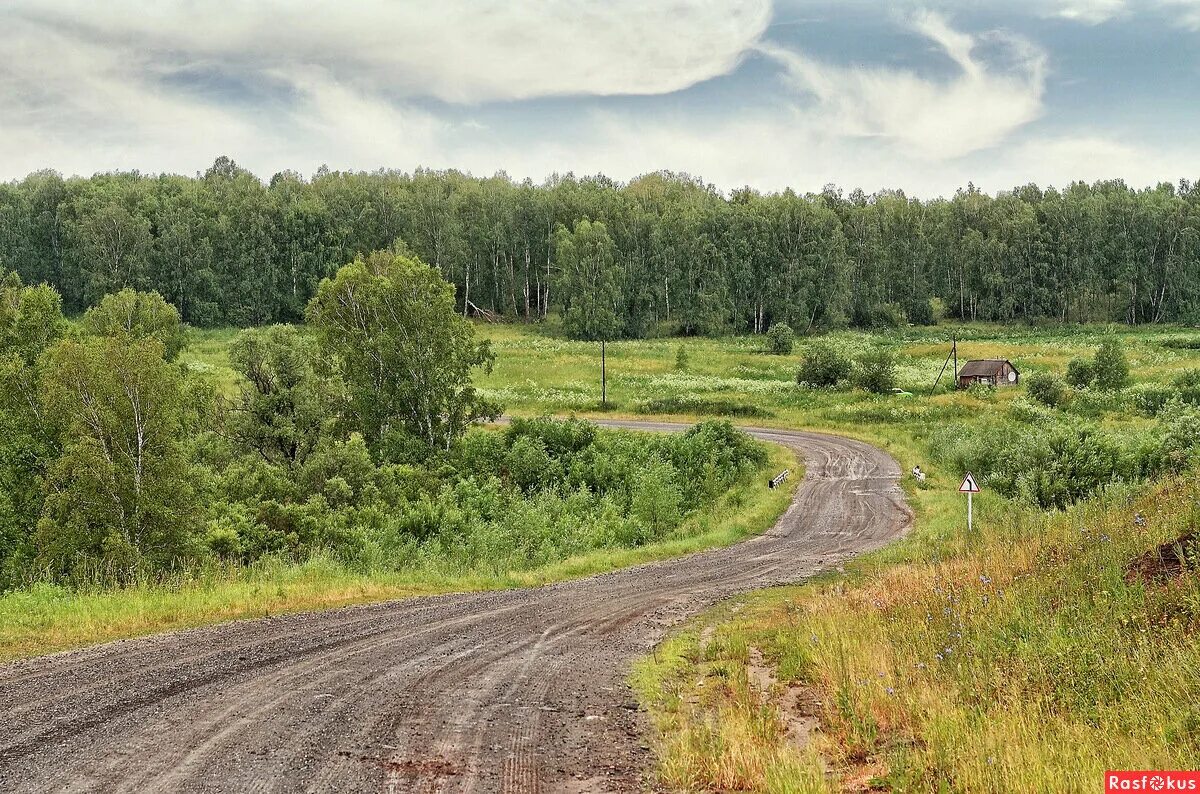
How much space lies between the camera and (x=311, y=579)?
16.9m

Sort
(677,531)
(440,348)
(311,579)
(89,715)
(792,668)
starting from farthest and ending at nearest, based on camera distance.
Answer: (440,348), (677,531), (311,579), (792,668), (89,715)

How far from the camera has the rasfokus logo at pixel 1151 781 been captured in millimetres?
5703

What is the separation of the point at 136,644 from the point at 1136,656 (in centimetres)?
1209

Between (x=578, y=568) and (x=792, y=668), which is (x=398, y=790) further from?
(x=578, y=568)

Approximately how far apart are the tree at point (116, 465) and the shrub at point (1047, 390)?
53774 millimetres

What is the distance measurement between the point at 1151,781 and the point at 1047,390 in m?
56.7

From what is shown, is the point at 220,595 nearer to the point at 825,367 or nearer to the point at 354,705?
the point at 354,705

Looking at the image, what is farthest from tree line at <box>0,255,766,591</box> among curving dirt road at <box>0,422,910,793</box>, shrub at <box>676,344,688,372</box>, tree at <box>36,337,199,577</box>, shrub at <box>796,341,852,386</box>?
shrub at <box>676,344,688,372</box>

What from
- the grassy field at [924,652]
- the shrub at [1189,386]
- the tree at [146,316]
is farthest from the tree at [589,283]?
the grassy field at [924,652]

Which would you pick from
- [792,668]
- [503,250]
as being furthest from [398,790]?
[503,250]

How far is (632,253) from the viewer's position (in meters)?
112

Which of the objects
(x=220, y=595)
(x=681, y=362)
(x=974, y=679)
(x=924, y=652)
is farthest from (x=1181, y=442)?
(x=681, y=362)

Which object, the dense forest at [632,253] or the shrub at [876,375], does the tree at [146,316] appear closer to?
the shrub at [876,375]

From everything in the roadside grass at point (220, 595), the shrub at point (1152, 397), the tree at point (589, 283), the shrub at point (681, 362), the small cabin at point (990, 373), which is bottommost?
the roadside grass at point (220, 595)
